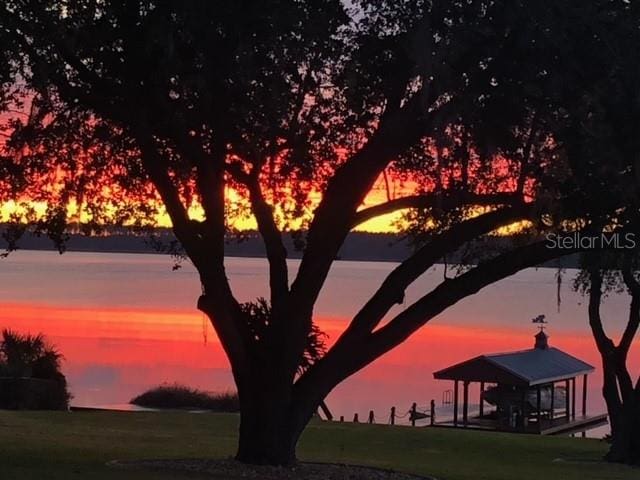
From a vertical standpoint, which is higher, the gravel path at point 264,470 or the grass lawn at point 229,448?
the grass lawn at point 229,448

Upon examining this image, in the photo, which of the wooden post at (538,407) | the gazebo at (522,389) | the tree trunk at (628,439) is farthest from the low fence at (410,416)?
the tree trunk at (628,439)

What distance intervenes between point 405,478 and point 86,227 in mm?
5563

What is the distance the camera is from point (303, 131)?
46.9ft

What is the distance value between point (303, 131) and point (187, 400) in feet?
83.4

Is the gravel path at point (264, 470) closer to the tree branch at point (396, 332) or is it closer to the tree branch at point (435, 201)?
the tree branch at point (396, 332)

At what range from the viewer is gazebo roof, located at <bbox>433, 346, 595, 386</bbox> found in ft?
137

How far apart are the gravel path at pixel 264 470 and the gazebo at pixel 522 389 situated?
2656cm

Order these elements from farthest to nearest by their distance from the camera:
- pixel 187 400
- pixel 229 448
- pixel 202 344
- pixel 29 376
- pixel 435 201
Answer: pixel 202 344, pixel 187 400, pixel 29 376, pixel 229 448, pixel 435 201

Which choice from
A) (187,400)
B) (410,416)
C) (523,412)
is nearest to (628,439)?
(187,400)

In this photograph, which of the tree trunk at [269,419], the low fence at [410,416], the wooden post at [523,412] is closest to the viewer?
the tree trunk at [269,419]

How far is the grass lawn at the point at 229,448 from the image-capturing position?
551 inches

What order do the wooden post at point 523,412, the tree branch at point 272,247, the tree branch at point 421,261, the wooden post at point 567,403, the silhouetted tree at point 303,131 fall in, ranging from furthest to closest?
the wooden post at point 567,403 < the wooden post at point 523,412 < the tree branch at point 272,247 < the tree branch at point 421,261 < the silhouetted tree at point 303,131

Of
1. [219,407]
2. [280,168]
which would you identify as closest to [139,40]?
[280,168]

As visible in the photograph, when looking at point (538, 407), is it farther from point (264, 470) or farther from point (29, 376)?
point (264, 470)
